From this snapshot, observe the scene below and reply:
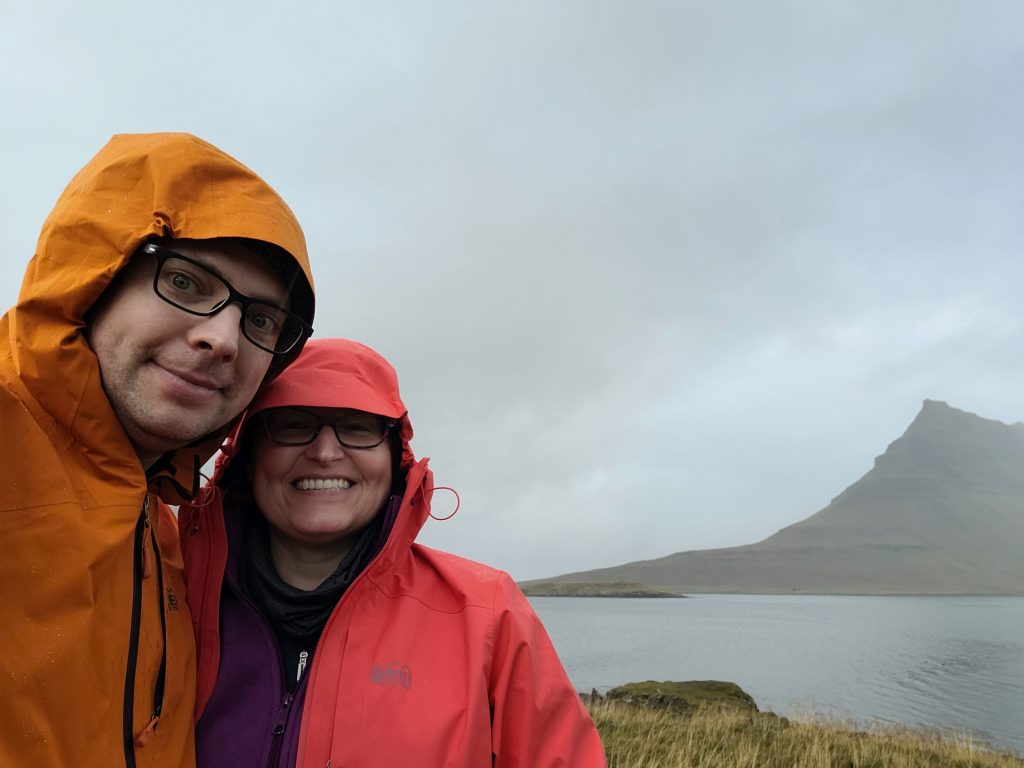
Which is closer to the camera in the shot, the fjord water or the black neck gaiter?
the black neck gaiter

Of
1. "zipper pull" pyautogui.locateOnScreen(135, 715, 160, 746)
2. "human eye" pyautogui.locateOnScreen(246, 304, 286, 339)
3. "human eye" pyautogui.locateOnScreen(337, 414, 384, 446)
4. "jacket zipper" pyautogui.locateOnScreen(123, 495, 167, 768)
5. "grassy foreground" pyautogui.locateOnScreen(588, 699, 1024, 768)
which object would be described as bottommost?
"grassy foreground" pyautogui.locateOnScreen(588, 699, 1024, 768)

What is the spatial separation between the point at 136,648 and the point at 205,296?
3.30 ft

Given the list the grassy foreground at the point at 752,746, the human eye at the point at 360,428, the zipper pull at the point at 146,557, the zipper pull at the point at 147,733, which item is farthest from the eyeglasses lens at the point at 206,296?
the grassy foreground at the point at 752,746

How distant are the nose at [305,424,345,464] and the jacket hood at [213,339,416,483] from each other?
0.43 ft

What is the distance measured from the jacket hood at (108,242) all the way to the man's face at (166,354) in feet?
0.22

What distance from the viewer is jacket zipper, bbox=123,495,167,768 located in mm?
1613

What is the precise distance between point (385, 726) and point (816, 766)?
6855mm

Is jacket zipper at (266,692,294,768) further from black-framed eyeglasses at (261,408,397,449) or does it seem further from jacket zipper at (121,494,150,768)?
black-framed eyeglasses at (261,408,397,449)

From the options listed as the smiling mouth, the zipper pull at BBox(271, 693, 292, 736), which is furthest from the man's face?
the zipper pull at BBox(271, 693, 292, 736)

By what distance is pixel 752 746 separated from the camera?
7789 millimetres

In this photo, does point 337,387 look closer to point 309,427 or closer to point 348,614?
point 309,427

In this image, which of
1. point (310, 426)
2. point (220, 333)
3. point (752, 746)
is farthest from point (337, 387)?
point (752, 746)

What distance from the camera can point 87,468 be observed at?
5.36ft

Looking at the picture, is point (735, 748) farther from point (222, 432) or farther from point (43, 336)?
point (43, 336)
